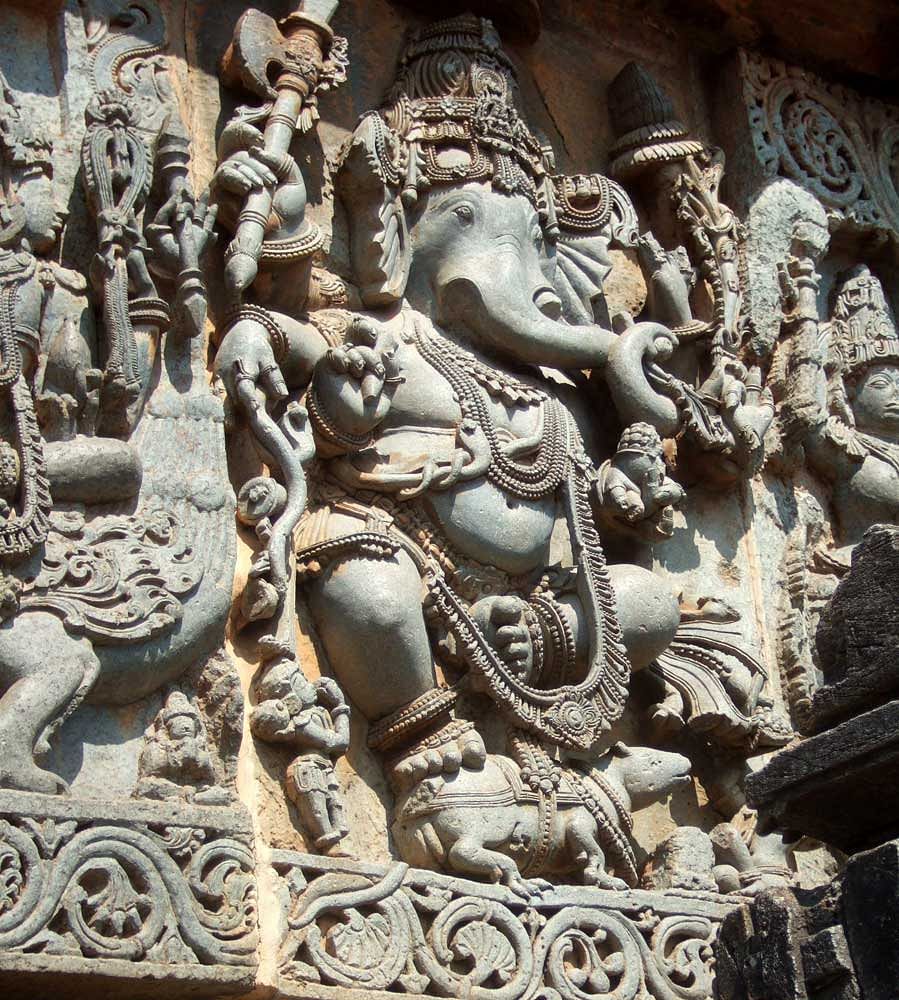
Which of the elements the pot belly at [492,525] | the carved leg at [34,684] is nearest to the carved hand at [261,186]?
the pot belly at [492,525]

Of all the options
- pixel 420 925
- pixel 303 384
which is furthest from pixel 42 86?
pixel 420 925

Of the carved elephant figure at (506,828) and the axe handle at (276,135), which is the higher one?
the axe handle at (276,135)

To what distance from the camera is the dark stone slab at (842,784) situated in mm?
4254

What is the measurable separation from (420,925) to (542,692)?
925mm

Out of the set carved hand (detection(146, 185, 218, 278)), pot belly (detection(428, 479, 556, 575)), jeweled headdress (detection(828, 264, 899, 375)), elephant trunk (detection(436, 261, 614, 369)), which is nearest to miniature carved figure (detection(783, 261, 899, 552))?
jeweled headdress (detection(828, 264, 899, 375))

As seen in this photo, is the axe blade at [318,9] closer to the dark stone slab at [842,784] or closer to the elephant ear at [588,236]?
the elephant ear at [588,236]

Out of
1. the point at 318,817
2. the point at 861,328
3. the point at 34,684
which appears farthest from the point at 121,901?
the point at 861,328

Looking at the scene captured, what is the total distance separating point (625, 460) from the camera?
6.55 m

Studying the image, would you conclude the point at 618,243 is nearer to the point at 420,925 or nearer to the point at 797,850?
the point at 797,850

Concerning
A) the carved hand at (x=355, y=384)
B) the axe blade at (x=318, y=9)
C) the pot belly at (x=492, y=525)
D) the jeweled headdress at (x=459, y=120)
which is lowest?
the pot belly at (x=492, y=525)

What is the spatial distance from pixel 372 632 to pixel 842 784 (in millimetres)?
1781

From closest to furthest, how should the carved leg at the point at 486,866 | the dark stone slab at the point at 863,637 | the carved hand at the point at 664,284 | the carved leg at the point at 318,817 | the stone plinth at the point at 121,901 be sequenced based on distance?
the dark stone slab at the point at 863,637 → the stone plinth at the point at 121,901 → the carved leg at the point at 318,817 → the carved leg at the point at 486,866 → the carved hand at the point at 664,284

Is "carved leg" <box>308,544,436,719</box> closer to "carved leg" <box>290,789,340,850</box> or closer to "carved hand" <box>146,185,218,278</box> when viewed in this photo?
"carved leg" <box>290,789,340,850</box>

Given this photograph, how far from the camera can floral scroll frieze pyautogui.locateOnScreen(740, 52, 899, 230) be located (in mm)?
7699
